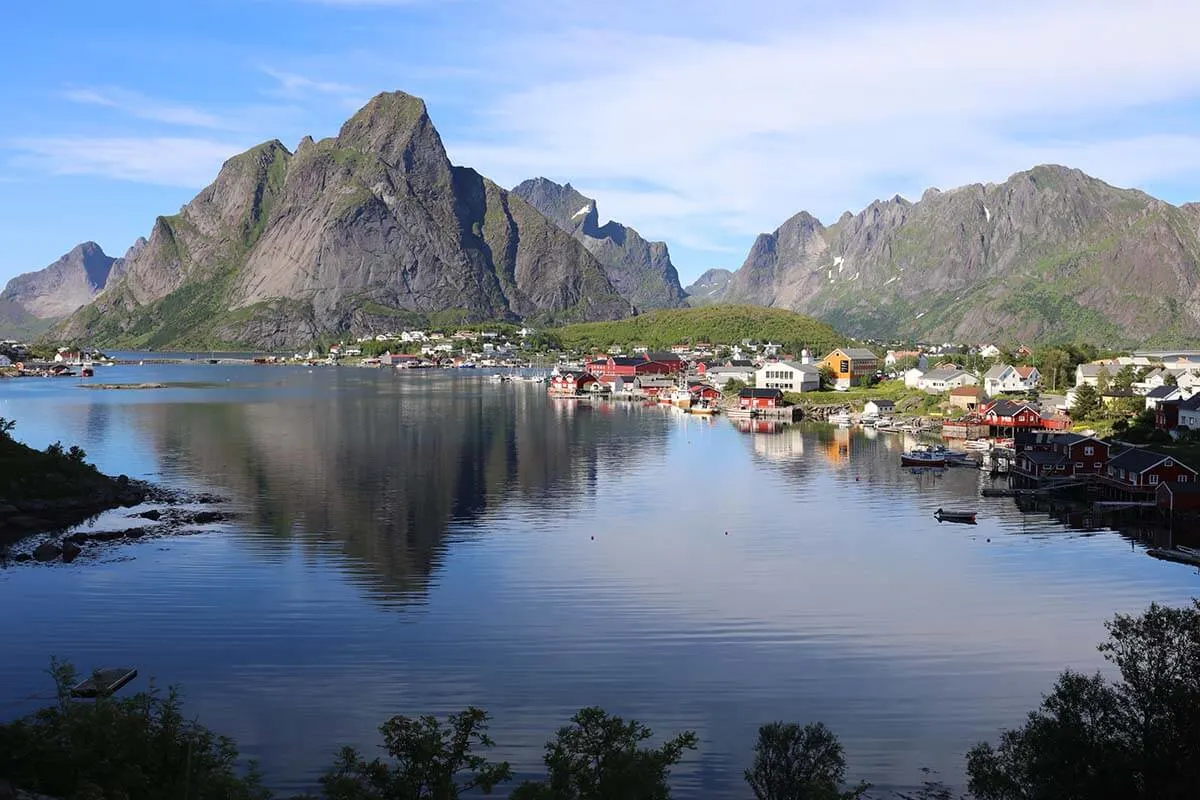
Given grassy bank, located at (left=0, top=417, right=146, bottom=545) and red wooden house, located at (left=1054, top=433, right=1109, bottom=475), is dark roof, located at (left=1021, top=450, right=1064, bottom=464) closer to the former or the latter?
red wooden house, located at (left=1054, top=433, right=1109, bottom=475)

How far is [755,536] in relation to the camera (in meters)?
42.7

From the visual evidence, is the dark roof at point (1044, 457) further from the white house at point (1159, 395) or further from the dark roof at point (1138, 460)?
the white house at point (1159, 395)

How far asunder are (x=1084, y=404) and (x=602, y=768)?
6816 cm

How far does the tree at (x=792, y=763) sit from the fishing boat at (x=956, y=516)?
30795 mm

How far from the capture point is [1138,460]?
4906 centimetres

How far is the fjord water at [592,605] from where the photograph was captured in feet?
74.9

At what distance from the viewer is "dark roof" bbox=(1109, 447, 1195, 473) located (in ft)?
158

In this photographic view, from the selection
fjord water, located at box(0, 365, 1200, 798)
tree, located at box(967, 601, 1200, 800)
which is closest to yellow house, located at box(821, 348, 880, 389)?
fjord water, located at box(0, 365, 1200, 798)

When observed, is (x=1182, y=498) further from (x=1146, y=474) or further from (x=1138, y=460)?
(x=1138, y=460)

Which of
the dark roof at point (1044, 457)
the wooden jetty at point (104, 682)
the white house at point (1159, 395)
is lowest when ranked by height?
the wooden jetty at point (104, 682)

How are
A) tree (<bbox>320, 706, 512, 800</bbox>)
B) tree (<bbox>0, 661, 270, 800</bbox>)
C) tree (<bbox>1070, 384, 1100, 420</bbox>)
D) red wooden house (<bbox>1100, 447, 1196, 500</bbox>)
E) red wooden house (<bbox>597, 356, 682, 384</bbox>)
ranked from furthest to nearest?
red wooden house (<bbox>597, 356, 682, 384</bbox>) < tree (<bbox>1070, 384, 1100, 420</bbox>) < red wooden house (<bbox>1100, 447, 1196, 500</bbox>) < tree (<bbox>320, 706, 512, 800</bbox>) < tree (<bbox>0, 661, 270, 800</bbox>)

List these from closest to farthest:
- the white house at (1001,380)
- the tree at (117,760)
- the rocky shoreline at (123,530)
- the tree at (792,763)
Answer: the tree at (117,760) → the tree at (792,763) → the rocky shoreline at (123,530) → the white house at (1001,380)

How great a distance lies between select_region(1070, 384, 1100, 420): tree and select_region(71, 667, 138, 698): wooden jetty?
6800 cm

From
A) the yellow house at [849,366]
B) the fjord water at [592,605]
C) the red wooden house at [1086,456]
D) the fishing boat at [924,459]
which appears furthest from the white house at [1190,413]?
the yellow house at [849,366]
